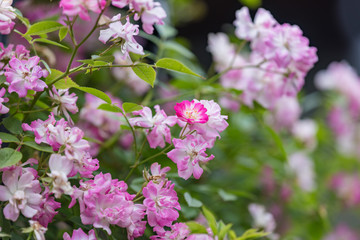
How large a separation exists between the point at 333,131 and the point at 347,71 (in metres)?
0.17

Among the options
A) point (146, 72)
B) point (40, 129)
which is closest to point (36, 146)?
point (40, 129)

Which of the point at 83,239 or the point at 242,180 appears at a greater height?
the point at 83,239

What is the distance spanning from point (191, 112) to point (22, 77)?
6.0 inches

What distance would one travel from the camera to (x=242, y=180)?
0.91 metres

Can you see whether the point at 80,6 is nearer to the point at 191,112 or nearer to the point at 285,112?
the point at 191,112

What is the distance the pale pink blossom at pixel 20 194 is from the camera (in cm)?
35

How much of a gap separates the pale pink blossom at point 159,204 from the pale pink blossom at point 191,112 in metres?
0.06

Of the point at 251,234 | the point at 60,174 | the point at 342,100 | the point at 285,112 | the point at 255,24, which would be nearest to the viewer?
the point at 60,174

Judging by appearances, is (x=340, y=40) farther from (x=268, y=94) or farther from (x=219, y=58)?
(x=268, y=94)

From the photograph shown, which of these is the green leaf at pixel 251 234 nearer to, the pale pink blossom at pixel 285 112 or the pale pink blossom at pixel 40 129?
the pale pink blossom at pixel 40 129

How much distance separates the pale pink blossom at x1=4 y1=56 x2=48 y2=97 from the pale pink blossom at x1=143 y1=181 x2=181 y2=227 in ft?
0.44

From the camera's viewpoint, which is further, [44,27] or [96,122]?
[96,122]

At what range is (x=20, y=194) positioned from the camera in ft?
1.16

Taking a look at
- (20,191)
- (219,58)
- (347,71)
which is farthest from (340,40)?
(20,191)
